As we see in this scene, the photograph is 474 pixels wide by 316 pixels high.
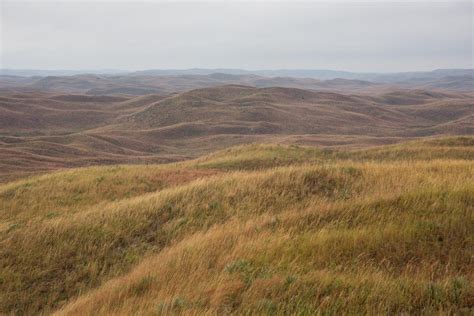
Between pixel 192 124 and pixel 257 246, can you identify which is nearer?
pixel 257 246

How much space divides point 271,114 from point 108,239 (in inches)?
2365

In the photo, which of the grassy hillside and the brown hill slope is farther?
the brown hill slope

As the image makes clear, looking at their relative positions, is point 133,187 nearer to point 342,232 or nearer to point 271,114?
point 342,232

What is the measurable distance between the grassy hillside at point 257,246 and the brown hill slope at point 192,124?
75.2 feet

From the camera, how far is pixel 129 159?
40.0 metres

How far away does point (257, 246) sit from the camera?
695cm

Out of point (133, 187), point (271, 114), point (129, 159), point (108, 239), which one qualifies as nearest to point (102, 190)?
point (133, 187)

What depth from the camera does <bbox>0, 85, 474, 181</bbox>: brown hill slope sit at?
137ft

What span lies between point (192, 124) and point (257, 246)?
184 ft

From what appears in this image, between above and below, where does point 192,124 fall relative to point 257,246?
above

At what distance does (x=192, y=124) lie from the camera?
6200 cm

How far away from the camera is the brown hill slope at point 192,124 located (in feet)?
137

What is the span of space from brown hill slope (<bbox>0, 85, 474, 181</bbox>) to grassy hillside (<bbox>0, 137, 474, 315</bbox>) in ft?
75.2

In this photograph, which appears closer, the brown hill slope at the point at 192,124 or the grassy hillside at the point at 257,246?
the grassy hillside at the point at 257,246
